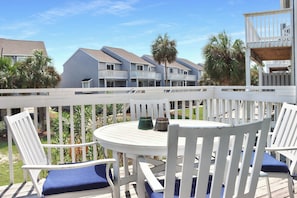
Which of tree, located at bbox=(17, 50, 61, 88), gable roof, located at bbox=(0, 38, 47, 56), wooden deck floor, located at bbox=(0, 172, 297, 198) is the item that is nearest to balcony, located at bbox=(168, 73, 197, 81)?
gable roof, located at bbox=(0, 38, 47, 56)

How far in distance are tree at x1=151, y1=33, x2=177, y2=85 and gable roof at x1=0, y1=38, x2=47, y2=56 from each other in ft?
32.7

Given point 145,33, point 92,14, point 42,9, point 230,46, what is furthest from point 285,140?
point 145,33

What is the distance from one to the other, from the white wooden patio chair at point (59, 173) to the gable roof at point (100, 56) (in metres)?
21.0

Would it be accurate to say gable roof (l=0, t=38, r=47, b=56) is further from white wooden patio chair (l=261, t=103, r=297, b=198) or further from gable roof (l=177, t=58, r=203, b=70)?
white wooden patio chair (l=261, t=103, r=297, b=198)

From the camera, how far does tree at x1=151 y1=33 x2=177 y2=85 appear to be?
82.5ft

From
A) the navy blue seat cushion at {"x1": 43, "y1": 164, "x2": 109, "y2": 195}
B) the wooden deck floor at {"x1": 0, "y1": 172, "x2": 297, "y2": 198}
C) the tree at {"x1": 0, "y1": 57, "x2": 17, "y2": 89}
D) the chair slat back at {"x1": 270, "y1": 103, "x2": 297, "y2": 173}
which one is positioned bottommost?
the wooden deck floor at {"x1": 0, "y1": 172, "x2": 297, "y2": 198}

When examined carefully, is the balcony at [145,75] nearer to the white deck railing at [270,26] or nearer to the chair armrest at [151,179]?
the white deck railing at [270,26]

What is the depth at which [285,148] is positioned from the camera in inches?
78.2

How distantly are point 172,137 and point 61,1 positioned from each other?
58.3 ft

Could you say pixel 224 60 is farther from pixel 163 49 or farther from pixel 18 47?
pixel 18 47

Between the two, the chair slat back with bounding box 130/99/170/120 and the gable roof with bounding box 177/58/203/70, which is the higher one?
the gable roof with bounding box 177/58/203/70

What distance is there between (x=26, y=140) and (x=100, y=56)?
71.9ft

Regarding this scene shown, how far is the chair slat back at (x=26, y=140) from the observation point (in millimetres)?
1746

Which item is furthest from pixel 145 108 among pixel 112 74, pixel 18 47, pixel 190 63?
pixel 190 63
